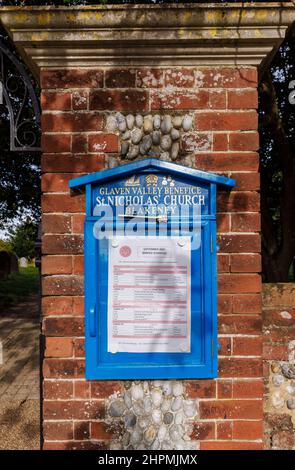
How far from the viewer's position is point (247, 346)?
2301 millimetres

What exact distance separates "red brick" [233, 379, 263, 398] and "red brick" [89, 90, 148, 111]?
170 centimetres

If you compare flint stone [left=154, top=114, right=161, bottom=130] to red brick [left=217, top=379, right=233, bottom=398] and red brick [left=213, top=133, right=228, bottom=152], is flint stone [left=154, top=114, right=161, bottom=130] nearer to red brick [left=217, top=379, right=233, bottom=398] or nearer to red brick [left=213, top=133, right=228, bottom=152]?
red brick [left=213, top=133, right=228, bottom=152]

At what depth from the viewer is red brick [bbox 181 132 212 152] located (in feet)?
7.63

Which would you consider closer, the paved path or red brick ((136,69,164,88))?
red brick ((136,69,164,88))

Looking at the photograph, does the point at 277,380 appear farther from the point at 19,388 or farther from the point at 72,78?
the point at 19,388

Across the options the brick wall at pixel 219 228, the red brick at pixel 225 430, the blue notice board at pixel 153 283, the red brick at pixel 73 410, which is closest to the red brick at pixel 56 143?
the brick wall at pixel 219 228

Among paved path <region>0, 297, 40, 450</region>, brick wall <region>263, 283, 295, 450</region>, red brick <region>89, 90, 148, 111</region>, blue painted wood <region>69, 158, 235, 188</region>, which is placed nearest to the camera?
blue painted wood <region>69, 158, 235, 188</region>

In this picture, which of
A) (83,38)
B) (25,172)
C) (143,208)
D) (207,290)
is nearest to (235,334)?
(207,290)

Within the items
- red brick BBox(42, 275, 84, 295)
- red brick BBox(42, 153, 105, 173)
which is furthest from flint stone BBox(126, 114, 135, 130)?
red brick BBox(42, 275, 84, 295)

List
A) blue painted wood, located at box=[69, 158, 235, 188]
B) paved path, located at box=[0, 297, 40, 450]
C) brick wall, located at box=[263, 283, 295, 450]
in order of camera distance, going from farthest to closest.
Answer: paved path, located at box=[0, 297, 40, 450] → brick wall, located at box=[263, 283, 295, 450] → blue painted wood, located at box=[69, 158, 235, 188]

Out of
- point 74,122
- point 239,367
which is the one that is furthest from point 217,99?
point 239,367

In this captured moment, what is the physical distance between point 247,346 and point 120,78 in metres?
1.74

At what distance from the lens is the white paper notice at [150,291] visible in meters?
2.28
